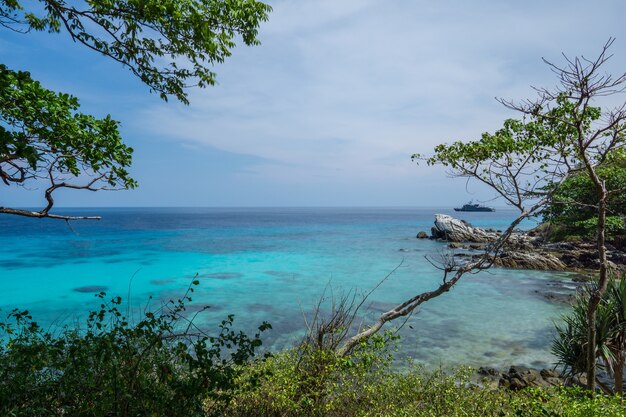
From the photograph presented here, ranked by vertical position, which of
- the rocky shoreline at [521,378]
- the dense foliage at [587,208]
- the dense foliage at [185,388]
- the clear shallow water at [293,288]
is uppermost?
the dense foliage at [587,208]

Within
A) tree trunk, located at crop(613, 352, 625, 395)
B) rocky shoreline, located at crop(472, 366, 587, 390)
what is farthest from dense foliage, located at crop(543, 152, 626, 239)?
tree trunk, located at crop(613, 352, 625, 395)

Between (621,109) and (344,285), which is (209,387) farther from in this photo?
(344,285)

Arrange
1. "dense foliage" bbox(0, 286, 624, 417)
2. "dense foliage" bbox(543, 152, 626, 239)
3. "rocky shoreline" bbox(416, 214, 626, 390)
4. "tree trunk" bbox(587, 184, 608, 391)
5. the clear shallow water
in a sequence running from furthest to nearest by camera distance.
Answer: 1. "dense foliage" bbox(543, 152, 626, 239)
2. the clear shallow water
3. "rocky shoreline" bbox(416, 214, 626, 390)
4. "tree trunk" bbox(587, 184, 608, 391)
5. "dense foliage" bbox(0, 286, 624, 417)

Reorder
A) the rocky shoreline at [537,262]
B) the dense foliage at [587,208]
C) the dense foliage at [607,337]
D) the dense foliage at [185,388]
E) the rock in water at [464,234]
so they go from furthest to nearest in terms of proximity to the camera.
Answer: the rock in water at [464,234]
the dense foliage at [587,208]
the rocky shoreline at [537,262]
the dense foliage at [607,337]
the dense foliage at [185,388]

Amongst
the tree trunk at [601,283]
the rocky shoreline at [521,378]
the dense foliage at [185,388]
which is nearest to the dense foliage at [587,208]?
the rocky shoreline at [521,378]

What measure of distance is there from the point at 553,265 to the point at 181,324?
26687 millimetres

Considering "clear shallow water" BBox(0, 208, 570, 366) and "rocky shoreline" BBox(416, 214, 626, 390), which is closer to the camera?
"rocky shoreline" BBox(416, 214, 626, 390)

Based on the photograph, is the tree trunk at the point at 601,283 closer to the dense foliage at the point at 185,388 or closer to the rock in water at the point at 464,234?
the dense foliage at the point at 185,388

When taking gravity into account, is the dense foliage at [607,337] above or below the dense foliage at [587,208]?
below

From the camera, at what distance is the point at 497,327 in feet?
52.5

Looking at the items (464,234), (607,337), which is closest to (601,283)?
(607,337)

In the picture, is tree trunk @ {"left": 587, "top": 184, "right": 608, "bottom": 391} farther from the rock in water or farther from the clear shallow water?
the rock in water

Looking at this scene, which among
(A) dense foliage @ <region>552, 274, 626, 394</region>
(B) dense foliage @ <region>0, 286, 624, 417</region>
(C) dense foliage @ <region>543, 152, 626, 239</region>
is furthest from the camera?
(C) dense foliage @ <region>543, 152, 626, 239</region>

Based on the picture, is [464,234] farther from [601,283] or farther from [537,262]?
[601,283]
